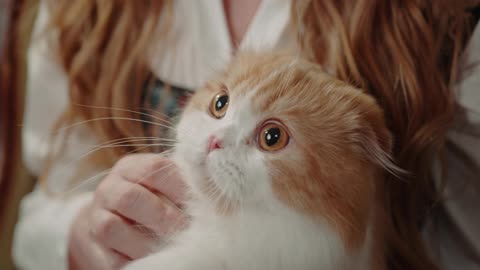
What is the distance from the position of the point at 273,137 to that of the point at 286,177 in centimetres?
5

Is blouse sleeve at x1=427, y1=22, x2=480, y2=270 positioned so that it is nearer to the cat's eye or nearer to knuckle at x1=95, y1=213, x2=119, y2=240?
the cat's eye

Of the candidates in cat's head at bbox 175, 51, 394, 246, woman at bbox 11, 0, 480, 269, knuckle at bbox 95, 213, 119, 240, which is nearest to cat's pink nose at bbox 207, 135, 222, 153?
cat's head at bbox 175, 51, 394, 246

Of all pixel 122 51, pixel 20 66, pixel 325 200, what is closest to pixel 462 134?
pixel 325 200

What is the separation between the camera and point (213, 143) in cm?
53

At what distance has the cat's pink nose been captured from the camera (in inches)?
20.6

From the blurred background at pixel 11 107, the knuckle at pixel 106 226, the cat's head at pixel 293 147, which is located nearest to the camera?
the cat's head at pixel 293 147

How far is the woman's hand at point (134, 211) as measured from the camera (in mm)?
603

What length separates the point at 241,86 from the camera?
577 mm

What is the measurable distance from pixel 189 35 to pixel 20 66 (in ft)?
1.52

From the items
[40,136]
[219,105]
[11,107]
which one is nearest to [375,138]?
[219,105]

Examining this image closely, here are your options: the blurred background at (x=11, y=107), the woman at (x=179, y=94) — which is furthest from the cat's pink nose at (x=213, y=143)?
the blurred background at (x=11, y=107)

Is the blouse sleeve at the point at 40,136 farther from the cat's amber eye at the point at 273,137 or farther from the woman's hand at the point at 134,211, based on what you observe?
the cat's amber eye at the point at 273,137

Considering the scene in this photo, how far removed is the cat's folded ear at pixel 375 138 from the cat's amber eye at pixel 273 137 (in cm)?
9

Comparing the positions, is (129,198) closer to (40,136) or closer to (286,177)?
(286,177)
